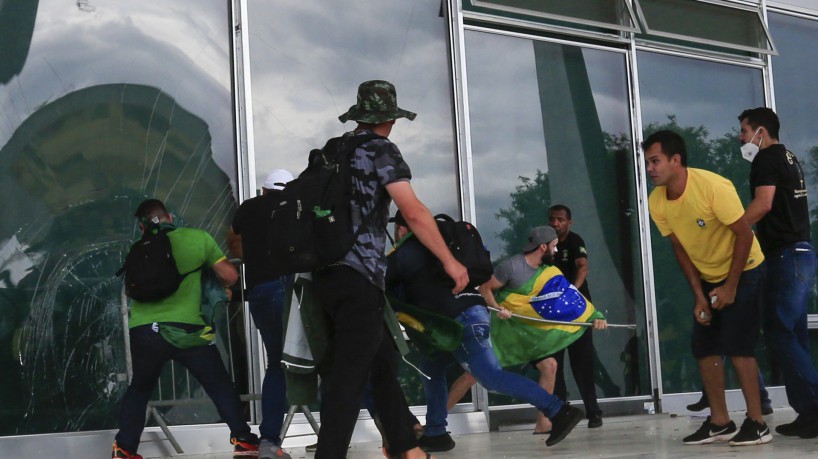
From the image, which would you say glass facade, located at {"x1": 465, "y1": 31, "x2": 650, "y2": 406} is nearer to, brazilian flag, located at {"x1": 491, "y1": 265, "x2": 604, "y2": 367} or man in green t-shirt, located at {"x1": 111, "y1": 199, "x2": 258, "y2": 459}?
brazilian flag, located at {"x1": 491, "y1": 265, "x2": 604, "y2": 367}

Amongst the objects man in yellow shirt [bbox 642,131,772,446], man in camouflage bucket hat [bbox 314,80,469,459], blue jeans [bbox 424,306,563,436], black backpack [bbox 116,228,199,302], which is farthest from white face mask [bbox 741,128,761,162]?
black backpack [bbox 116,228,199,302]

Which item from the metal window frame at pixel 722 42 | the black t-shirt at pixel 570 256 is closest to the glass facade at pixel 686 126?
the metal window frame at pixel 722 42

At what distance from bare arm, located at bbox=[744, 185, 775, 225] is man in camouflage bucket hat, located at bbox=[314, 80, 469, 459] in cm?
253

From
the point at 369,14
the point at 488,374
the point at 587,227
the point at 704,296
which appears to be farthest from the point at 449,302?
the point at 587,227

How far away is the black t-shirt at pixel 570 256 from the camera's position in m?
9.49

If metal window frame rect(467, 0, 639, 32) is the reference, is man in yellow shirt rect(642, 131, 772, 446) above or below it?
below

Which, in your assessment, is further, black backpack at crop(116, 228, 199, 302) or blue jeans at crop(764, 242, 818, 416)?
blue jeans at crop(764, 242, 818, 416)

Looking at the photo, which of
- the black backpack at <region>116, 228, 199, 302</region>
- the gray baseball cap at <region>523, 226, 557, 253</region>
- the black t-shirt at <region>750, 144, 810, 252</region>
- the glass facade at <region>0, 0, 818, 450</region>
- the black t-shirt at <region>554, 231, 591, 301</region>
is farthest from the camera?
the black t-shirt at <region>554, 231, 591, 301</region>

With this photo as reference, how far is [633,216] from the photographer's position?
10.7 m

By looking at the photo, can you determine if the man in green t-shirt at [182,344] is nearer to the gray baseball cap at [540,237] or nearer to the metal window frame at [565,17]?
the gray baseball cap at [540,237]

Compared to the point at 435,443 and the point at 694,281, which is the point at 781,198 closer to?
the point at 694,281

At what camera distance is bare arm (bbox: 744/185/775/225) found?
6750 mm

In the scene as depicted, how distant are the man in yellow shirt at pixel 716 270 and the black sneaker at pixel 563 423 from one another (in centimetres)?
69

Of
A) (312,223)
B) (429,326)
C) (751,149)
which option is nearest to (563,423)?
(429,326)
